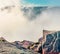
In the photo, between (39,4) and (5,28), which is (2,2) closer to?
(5,28)

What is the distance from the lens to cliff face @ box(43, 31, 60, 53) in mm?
2146

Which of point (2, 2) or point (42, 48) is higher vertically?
point (2, 2)

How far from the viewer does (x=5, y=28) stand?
221 centimetres

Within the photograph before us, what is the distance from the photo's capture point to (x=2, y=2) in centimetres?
223

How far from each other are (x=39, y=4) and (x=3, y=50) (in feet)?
2.41

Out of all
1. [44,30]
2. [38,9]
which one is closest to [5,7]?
[38,9]

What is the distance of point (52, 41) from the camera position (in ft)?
7.06

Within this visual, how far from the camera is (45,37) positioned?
2.16 meters

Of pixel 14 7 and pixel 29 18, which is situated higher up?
pixel 14 7

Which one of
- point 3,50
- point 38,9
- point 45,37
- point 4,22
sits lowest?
point 3,50

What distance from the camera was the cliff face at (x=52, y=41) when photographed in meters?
2.15

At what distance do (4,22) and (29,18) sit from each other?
32 centimetres

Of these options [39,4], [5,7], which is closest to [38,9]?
[39,4]

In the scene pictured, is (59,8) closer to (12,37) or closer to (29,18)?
(29,18)
